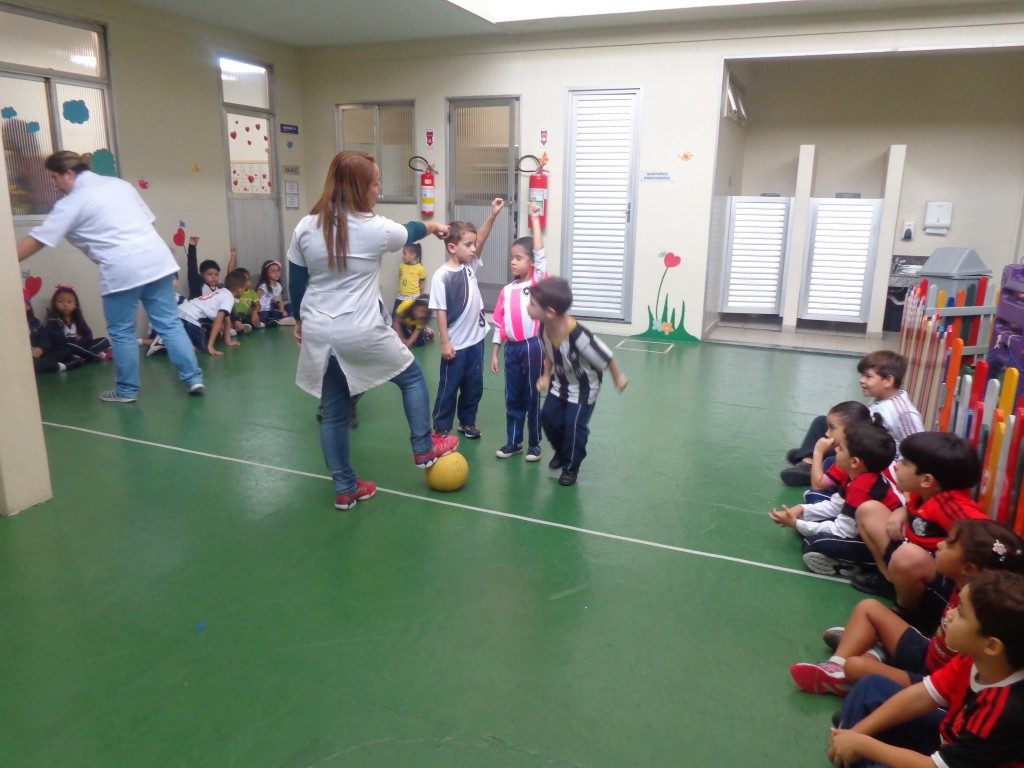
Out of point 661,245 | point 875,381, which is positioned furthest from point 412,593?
point 661,245

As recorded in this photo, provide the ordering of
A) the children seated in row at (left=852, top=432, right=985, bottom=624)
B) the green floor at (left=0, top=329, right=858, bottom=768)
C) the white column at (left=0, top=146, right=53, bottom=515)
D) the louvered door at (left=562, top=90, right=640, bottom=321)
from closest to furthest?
the green floor at (left=0, top=329, right=858, bottom=768) < the children seated in row at (left=852, top=432, right=985, bottom=624) < the white column at (left=0, top=146, right=53, bottom=515) < the louvered door at (left=562, top=90, right=640, bottom=321)

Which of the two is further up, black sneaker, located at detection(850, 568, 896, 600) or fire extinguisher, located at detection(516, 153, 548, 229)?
fire extinguisher, located at detection(516, 153, 548, 229)

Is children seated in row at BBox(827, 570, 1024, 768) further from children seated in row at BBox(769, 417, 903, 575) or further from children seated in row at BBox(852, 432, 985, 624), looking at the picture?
children seated in row at BBox(769, 417, 903, 575)

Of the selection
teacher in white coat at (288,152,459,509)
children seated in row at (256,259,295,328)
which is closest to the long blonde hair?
teacher in white coat at (288,152,459,509)

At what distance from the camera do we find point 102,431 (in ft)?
15.0

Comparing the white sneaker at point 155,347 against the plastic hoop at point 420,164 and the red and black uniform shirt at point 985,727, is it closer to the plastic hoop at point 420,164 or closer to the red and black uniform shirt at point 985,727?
the plastic hoop at point 420,164

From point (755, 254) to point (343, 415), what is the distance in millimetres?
6310

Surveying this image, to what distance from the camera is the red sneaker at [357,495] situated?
3527 millimetres

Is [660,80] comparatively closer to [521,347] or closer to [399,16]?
[399,16]

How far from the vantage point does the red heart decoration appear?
6.20 meters

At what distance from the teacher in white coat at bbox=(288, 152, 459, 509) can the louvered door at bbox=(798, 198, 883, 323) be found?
19.9 feet

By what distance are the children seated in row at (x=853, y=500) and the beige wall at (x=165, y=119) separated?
6.32 meters

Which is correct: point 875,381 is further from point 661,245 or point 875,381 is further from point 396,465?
point 661,245

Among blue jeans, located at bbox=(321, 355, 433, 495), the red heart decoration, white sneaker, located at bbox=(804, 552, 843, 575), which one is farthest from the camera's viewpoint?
the red heart decoration
